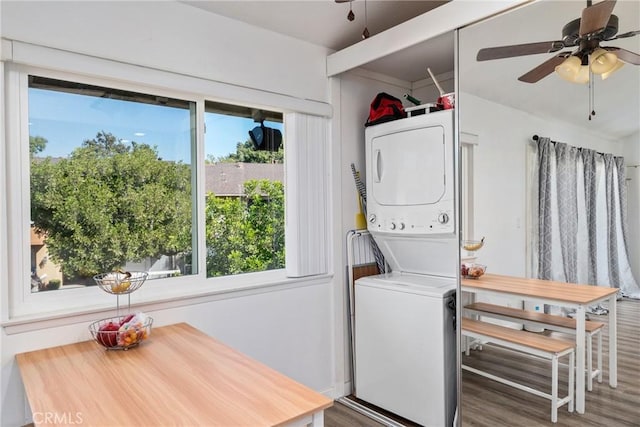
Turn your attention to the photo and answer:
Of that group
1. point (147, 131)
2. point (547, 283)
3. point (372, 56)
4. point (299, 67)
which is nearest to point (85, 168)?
point (147, 131)

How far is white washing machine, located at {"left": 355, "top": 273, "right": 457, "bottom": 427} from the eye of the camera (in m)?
2.31

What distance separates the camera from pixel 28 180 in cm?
179

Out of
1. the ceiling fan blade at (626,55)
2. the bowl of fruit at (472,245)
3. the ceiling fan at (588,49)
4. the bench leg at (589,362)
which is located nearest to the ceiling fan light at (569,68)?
the ceiling fan at (588,49)

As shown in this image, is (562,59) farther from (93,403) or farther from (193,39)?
(93,403)

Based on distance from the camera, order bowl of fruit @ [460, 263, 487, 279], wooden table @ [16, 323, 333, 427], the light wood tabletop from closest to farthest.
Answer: wooden table @ [16, 323, 333, 427]
the light wood tabletop
bowl of fruit @ [460, 263, 487, 279]

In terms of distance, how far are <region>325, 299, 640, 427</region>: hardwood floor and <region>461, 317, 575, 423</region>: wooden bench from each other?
27mm

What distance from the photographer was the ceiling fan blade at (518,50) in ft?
5.60

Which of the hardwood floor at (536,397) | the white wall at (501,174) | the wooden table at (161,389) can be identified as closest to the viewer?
A: the wooden table at (161,389)

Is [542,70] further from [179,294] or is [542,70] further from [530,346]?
[179,294]

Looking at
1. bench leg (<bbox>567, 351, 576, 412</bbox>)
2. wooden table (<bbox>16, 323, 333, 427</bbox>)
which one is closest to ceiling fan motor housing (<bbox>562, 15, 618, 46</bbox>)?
bench leg (<bbox>567, 351, 576, 412</bbox>)

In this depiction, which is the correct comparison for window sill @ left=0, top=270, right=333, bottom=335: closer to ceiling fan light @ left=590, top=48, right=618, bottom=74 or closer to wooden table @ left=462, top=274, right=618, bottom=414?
wooden table @ left=462, top=274, right=618, bottom=414

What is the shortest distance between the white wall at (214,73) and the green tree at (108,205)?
0.31 metres

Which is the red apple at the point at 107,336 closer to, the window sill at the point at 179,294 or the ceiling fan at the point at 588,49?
the window sill at the point at 179,294

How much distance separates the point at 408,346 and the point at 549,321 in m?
0.84
